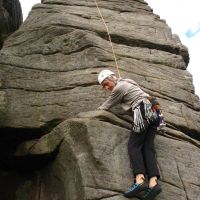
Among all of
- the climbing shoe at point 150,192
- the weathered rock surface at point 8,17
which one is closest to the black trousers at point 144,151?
the climbing shoe at point 150,192

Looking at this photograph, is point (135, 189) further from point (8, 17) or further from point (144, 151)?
point (8, 17)

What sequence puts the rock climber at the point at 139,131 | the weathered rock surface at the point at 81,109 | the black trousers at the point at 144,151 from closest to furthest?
1. the rock climber at the point at 139,131
2. the black trousers at the point at 144,151
3. the weathered rock surface at the point at 81,109

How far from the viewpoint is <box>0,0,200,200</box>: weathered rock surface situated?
1086 centimetres

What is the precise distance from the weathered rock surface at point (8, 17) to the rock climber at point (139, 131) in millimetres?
6369

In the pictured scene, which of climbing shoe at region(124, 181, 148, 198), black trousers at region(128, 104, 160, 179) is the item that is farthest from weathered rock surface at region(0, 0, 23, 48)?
climbing shoe at region(124, 181, 148, 198)

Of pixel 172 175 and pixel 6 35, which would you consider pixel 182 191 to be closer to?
pixel 172 175

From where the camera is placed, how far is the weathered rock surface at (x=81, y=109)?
10.9 metres

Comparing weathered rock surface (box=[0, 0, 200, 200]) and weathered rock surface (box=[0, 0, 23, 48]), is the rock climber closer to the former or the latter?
weathered rock surface (box=[0, 0, 200, 200])

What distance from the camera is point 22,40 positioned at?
14.9 m

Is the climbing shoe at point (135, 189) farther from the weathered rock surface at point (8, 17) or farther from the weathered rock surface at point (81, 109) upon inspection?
the weathered rock surface at point (8, 17)

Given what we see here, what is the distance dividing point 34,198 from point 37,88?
2.57m

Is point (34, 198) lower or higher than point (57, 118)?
lower

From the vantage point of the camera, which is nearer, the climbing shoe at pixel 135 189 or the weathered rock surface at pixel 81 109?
the climbing shoe at pixel 135 189

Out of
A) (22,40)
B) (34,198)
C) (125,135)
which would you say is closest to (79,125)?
(125,135)
